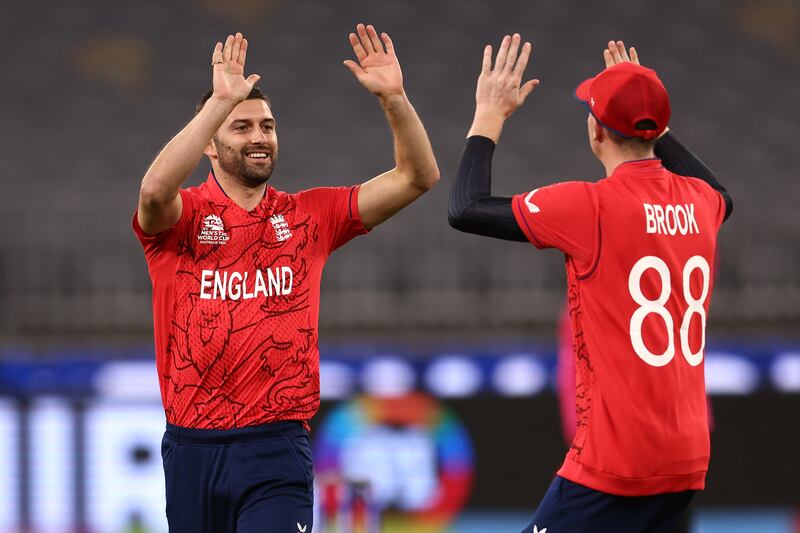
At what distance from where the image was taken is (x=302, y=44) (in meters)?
12.6

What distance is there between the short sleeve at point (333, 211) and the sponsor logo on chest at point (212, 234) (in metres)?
0.35

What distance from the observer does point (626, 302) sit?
347 cm

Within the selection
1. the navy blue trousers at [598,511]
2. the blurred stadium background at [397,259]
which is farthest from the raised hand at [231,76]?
the blurred stadium background at [397,259]

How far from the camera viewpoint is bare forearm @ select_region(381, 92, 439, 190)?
427 cm

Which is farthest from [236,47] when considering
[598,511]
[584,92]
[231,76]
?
[598,511]

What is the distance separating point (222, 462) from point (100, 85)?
8793 mm

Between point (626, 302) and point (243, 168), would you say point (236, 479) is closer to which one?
point (243, 168)

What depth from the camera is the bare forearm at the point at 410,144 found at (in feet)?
14.0

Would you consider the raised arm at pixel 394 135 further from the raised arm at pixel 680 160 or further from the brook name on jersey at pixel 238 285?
the raised arm at pixel 680 160

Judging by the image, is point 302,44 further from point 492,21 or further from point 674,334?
point 674,334

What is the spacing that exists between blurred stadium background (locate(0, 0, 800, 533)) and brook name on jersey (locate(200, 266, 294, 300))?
355 centimetres

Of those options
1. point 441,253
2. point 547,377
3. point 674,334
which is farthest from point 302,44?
point 674,334

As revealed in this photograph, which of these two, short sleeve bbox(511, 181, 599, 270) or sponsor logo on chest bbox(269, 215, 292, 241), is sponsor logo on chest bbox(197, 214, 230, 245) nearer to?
sponsor logo on chest bbox(269, 215, 292, 241)

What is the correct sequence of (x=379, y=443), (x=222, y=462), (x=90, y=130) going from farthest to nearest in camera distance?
(x=90, y=130) < (x=379, y=443) < (x=222, y=462)
